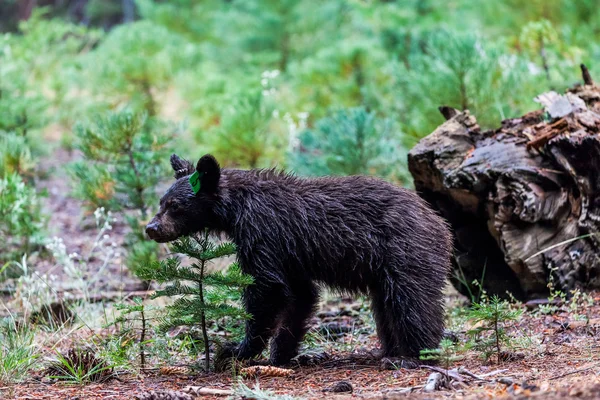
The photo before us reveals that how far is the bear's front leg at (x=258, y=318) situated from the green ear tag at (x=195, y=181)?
0.72 m

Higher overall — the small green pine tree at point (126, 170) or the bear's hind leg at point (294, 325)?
the small green pine tree at point (126, 170)

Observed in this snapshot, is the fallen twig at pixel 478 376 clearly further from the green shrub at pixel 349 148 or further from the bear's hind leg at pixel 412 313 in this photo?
the green shrub at pixel 349 148

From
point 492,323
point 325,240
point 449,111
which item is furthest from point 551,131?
point 325,240

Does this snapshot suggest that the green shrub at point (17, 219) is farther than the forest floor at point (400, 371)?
Yes

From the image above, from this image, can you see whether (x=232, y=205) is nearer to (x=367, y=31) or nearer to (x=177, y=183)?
(x=177, y=183)

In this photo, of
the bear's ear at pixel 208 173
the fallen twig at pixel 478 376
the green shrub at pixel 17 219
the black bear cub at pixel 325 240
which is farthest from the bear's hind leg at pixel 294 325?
the green shrub at pixel 17 219

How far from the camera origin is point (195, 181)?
4.71 m

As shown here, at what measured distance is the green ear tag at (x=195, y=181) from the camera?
4.67 m

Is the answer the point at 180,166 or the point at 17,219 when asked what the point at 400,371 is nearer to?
the point at 180,166

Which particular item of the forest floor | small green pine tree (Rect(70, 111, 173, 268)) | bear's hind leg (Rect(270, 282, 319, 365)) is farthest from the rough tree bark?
small green pine tree (Rect(70, 111, 173, 268))

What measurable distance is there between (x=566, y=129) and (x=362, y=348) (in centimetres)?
231

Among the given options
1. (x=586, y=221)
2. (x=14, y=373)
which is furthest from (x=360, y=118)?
(x=14, y=373)

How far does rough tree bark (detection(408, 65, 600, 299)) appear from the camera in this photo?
17.7 feet

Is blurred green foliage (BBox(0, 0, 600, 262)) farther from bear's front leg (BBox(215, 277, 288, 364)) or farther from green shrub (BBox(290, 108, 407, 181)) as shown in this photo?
bear's front leg (BBox(215, 277, 288, 364))
